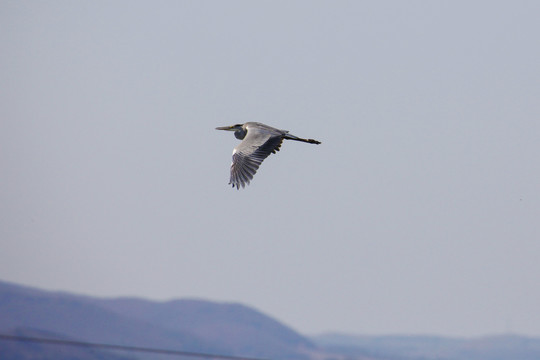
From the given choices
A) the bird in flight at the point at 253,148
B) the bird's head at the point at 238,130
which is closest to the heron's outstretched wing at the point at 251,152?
the bird in flight at the point at 253,148

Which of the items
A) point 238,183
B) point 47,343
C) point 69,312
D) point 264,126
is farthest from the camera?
point 69,312

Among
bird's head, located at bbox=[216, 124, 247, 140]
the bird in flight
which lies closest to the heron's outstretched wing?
the bird in flight

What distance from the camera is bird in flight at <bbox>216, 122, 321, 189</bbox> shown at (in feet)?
55.6

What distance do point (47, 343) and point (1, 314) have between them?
118 m

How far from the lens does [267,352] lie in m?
133

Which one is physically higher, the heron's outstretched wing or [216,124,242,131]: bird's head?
[216,124,242,131]: bird's head

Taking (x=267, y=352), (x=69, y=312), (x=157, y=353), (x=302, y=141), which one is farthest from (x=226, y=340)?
(x=157, y=353)

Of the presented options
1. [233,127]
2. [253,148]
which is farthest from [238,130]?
[253,148]

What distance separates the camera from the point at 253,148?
17.5m

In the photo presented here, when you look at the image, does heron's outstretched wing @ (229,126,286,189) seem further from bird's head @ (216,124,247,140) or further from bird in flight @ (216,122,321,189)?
bird's head @ (216,124,247,140)

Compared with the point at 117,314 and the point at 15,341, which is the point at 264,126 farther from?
the point at 117,314

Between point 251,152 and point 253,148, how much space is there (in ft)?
0.62

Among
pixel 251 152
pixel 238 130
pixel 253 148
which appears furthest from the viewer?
pixel 238 130

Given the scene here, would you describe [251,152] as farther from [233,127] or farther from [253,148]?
[233,127]
